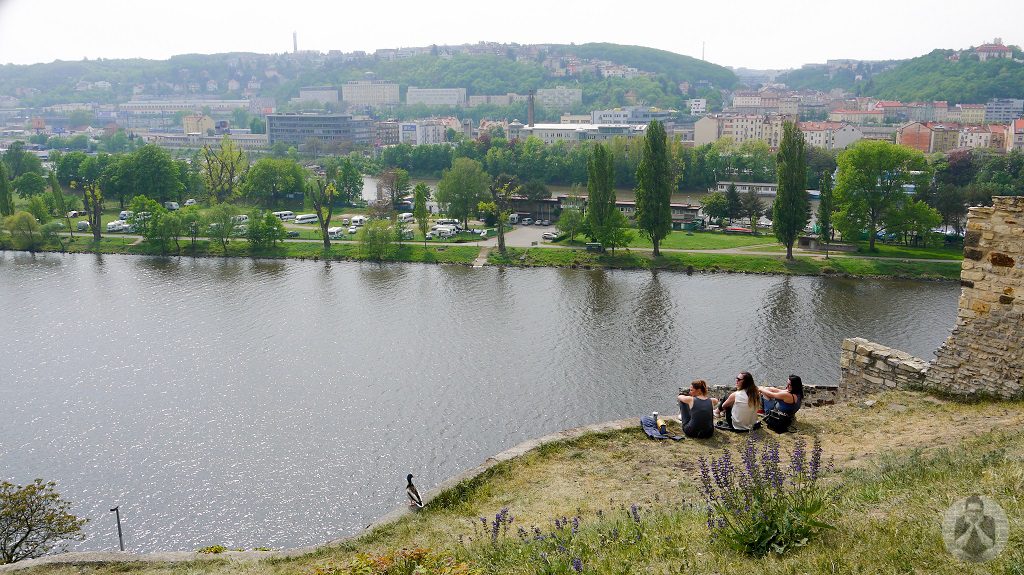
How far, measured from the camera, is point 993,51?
152 meters

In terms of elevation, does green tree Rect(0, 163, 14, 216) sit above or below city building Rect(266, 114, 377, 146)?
below

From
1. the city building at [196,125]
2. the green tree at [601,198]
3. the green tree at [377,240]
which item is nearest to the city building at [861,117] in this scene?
the green tree at [601,198]

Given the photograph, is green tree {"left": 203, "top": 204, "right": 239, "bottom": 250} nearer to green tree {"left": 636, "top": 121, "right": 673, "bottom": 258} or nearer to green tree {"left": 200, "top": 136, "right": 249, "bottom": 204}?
green tree {"left": 200, "top": 136, "right": 249, "bottom": 204}

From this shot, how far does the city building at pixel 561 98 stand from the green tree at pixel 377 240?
128 m

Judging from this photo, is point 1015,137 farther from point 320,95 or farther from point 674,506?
point 320,95

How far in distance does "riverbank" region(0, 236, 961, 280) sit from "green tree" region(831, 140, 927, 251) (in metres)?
2.49

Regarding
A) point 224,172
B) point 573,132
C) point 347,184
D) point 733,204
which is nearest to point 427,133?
point 573,132

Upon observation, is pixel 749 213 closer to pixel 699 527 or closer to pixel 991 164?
pixel 991 164

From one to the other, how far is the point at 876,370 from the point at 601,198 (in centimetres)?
2797

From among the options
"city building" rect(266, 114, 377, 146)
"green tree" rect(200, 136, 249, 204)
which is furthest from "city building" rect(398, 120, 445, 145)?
"green tree" rect(200, 136, 249, 204)

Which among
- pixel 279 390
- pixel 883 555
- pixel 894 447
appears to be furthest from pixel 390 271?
pixel 883 555

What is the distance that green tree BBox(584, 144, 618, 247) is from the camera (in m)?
38.3

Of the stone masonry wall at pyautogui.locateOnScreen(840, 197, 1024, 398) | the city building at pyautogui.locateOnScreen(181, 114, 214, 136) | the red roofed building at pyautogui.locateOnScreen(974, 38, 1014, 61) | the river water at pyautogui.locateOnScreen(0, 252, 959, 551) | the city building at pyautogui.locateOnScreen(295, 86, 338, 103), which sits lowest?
the river water at pyautogui.locateOnScreen(0, 252, 959, 551)

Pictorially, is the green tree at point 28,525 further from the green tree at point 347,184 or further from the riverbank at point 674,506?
the green tree at point 347,184
